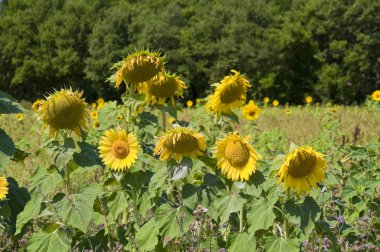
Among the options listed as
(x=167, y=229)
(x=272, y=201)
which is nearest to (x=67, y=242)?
(x=167, y=229)

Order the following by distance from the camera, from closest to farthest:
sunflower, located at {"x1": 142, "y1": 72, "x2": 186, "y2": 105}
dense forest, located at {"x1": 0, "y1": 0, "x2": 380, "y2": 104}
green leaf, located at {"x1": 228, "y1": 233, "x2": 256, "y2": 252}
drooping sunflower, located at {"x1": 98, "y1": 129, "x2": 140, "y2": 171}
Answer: green leaf, located at {"x1": 228, "y1": 233, "x2": 256, "y2": 252}, drooping sunflower, located at {"x1": 98, "y1": 129, "x2": 140, "y2": 171}, sunflower, located at {"x1": 142, "y1": 72, "x2": 186, "y2": 105}, dense forest, located at {"x1": 0, "y1": 0, "x2": 380, "y2": 104}

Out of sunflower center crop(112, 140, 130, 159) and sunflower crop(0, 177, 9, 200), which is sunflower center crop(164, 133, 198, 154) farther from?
sunflower crop(0, 177, 9, 200)

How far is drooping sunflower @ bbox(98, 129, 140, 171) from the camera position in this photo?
2.33 m

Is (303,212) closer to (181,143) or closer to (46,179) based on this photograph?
(181,143)

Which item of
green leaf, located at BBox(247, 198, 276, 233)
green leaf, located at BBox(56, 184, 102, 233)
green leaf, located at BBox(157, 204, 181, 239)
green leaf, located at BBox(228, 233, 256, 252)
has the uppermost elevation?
green leaf, located at BBox(247, 198, 276, 233)

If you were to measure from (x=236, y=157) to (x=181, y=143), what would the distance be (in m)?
0.24

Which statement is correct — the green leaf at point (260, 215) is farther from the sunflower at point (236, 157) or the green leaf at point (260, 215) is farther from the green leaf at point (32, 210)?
the green leaf at point (32, 210)

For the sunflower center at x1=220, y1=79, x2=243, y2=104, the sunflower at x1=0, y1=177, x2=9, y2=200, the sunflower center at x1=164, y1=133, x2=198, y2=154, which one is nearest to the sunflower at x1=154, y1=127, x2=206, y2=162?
the sunflower center at x1=164, y1=133, x2=198, y2=154

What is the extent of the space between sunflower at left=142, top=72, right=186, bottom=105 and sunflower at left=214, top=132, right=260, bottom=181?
66 centimetres

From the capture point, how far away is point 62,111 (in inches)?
89.7

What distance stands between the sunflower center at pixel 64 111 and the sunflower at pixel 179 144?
417mm

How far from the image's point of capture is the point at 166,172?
2230mm

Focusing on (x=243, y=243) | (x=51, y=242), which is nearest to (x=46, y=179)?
(x=51, y=242)

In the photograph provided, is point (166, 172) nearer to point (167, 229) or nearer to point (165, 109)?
point (167, 229)
